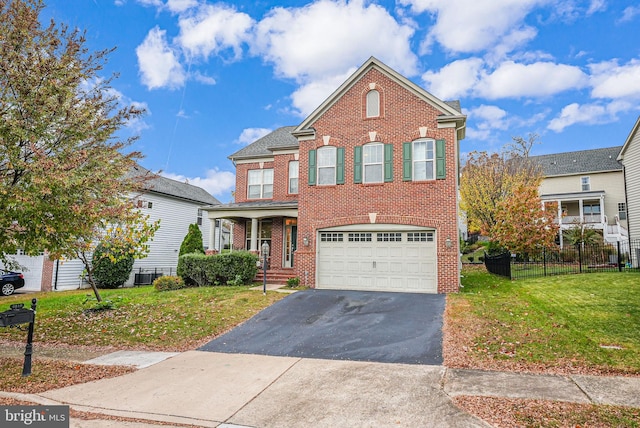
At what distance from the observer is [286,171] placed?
20906 mm

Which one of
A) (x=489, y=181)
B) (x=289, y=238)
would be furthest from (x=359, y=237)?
(x=489, y=181)

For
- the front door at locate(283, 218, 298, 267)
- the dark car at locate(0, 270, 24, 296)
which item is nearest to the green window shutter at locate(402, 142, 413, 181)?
the front door at locate(283, 218, 298, 267)

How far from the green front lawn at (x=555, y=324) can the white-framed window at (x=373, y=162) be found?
5654 millimetres

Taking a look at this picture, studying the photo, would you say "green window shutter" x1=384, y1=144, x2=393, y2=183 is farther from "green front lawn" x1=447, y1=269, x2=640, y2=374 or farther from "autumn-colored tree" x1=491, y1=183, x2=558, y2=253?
"autumn-colored tree" x1=491, y1=183, x2=558, y2=253

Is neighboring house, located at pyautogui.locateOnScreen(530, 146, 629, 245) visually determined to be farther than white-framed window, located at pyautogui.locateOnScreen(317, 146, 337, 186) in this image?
Yes

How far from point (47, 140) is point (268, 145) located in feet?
48.3

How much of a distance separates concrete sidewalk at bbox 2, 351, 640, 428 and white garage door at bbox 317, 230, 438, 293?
25.3ft

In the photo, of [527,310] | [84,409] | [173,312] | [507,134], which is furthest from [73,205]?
[507,134]

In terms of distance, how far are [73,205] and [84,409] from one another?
12.7 ft

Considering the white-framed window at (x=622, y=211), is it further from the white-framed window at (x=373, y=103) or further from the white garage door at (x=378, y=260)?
the white-framed window at (x=373, y=103)

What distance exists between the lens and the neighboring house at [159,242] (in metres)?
20.8

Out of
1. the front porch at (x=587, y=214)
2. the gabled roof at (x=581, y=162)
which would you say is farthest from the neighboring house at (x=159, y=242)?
the gabled roof at (x=581, y=162)

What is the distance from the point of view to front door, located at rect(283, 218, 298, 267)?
20.1 meters

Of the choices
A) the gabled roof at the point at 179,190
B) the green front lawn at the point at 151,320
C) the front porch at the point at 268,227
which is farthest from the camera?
the gabled roof at the point at 179,190
